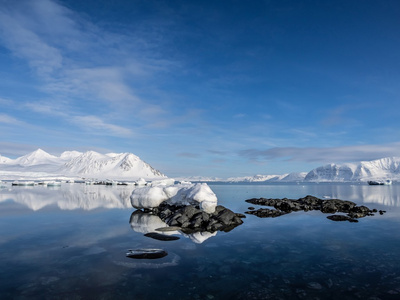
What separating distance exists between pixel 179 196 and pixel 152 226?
6114 mm

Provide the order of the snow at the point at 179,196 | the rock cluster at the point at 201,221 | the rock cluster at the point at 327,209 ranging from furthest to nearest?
the rock cluster at the point at 327,209
the snow at the point at 179,196
the rock cluster at the point at 201,221

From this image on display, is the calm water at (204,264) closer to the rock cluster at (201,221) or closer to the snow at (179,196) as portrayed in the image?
the rock cluster at (201,221)

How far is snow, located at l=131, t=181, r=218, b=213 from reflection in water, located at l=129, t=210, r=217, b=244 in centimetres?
186

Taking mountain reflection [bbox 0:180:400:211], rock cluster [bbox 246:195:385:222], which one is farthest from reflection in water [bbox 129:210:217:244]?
rock cluster [bbox 246:195:385:222]

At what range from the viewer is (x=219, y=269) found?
33.1 feet

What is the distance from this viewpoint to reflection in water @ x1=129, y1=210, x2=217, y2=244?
15439mm

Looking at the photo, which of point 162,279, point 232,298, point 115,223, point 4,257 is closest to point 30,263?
point 4,257

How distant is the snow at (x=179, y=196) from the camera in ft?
72.4

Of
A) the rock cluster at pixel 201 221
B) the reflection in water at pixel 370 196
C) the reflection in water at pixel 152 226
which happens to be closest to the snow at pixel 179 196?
the rock cluster at pixel 201 221

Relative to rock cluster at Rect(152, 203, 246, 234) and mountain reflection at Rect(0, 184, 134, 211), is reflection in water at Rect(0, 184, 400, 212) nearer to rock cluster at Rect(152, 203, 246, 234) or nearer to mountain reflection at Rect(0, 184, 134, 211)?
mountain reflection at Rect(0, 184, 134, 211)

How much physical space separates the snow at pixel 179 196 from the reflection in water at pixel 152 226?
1864 millimetres

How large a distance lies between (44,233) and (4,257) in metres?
5.08

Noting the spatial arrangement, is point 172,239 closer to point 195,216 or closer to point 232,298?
point 195,216

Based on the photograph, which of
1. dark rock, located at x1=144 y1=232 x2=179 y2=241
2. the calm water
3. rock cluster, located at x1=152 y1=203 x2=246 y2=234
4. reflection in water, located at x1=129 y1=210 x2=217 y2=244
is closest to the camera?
the calm water
